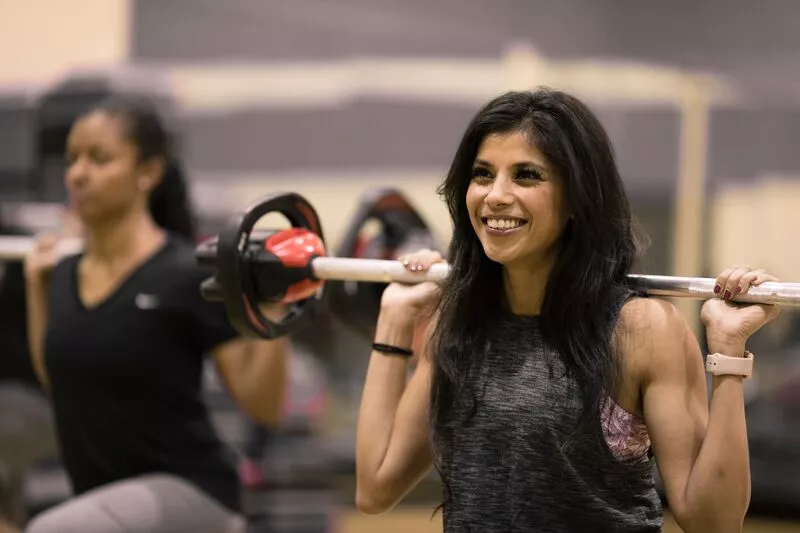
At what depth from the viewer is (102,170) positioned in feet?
9.18

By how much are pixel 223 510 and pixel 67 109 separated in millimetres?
3065

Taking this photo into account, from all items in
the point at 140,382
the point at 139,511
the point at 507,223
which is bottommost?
the point at 139,511

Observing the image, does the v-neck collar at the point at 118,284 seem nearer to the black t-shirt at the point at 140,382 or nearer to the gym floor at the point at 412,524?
the black t-shirt at the point at 140,382

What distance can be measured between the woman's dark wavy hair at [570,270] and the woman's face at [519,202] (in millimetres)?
17

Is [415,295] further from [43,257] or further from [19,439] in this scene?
[19,439]

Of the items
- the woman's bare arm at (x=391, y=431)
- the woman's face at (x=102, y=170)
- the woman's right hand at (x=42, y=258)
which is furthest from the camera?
the woman's right hand at (x=42, y=258)

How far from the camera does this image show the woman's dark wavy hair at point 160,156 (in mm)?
2867

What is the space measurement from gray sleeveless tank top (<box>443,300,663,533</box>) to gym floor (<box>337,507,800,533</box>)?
3.47m

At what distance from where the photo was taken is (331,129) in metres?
5.74

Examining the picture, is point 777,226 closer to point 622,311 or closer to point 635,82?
point 635,82

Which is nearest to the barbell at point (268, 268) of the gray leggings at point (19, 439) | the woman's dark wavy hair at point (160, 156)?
the woman's dark wavy hair at point (160, 156)

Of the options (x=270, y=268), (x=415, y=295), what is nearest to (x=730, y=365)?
(x=415, y=295)

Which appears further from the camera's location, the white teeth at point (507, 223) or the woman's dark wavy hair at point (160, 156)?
the woman's dark wavy hair at point (160, 156)

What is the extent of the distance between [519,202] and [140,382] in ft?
4.10
